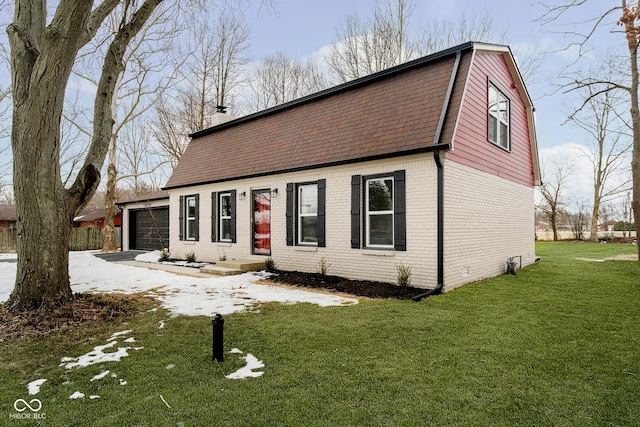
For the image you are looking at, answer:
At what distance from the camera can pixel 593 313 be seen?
5418 millimetres

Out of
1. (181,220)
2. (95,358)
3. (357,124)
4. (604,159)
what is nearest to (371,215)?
(357,124)

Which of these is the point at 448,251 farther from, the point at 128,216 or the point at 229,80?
the point at 229,80

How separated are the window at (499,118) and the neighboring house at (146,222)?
42.9ft

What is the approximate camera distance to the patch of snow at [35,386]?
9.84ft

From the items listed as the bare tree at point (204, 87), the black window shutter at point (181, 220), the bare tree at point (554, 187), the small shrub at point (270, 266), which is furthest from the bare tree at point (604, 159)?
the black window shutter at point (181, 220)

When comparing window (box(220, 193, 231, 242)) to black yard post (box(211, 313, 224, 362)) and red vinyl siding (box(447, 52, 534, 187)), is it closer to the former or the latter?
red vinyl siding (box(447, 52, 534, 187))

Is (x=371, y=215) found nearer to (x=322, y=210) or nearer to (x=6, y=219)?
(x=322, y=210)

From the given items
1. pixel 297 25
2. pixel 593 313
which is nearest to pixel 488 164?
pixel 593 313

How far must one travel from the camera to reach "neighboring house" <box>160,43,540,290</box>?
7145 millimetres

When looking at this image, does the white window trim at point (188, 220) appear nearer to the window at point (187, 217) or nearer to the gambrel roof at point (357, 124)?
the window at point (187, 217)

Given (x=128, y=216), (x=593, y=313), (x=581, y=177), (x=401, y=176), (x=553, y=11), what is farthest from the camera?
(x=581, y=177)

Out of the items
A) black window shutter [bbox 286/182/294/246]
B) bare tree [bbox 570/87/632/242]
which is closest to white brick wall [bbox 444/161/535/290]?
black window shutter [bbox 286/182/294/246]

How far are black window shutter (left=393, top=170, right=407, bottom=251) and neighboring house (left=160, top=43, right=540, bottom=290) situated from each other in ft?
0.07

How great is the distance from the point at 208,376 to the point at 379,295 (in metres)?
4.03
